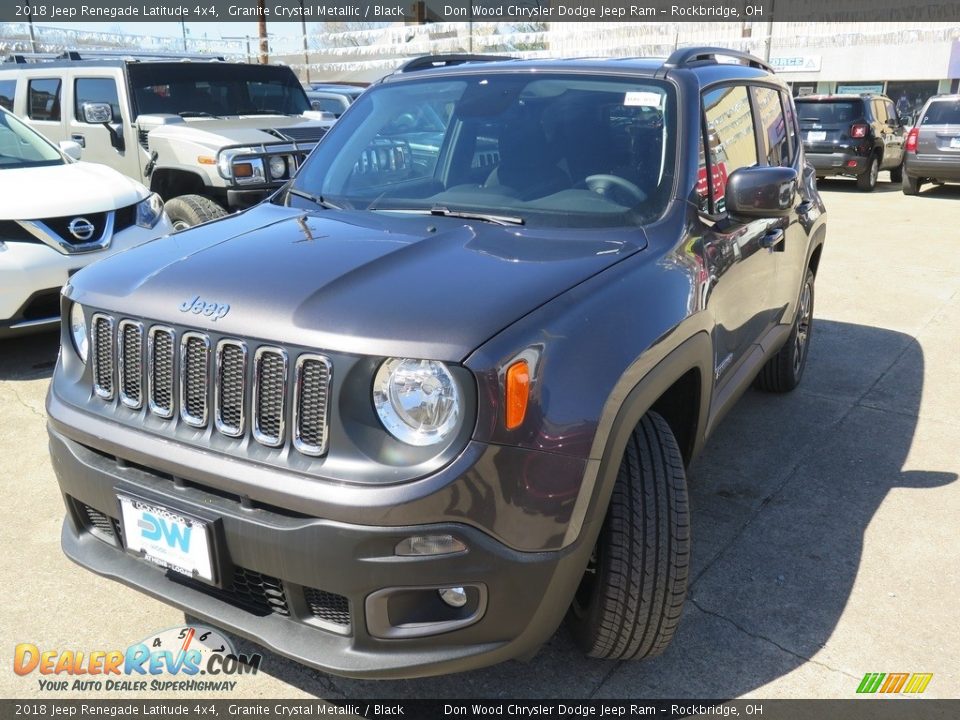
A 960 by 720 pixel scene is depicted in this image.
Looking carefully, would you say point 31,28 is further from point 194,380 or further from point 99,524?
point 194,380

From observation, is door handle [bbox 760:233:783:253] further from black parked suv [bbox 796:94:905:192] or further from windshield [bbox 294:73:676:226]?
black parked suv [bbox 796:94:905:192]

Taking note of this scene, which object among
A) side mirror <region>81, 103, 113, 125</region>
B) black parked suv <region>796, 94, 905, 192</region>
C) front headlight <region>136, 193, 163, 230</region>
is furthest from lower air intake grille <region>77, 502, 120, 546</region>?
black parked suv <region>796, 94, 905, 192</region>

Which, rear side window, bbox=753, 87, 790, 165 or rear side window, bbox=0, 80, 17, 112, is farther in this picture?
rear side window, bbox=0, 80, 17, 112

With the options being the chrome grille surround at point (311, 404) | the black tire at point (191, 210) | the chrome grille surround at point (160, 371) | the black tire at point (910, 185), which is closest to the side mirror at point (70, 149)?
the black tire at point (191, 210)

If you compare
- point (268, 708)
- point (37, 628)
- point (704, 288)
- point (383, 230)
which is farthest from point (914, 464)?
point (37, 628)

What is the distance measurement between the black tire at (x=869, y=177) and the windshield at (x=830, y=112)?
939 mm

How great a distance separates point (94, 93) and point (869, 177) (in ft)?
42.2

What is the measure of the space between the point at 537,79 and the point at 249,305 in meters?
1.69

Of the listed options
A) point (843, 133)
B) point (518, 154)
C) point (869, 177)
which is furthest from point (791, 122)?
point (869, 177)

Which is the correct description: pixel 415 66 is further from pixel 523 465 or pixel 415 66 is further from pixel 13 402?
pixel 13 402

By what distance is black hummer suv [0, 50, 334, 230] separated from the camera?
662cm

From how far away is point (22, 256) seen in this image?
504 centimetres

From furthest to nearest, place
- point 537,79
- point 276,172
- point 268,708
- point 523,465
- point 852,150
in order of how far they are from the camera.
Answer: point 852,150
point 276,172
point 537,79
point 268,708
point 523,465

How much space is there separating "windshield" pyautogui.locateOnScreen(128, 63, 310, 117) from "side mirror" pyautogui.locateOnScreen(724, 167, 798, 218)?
6031mm
